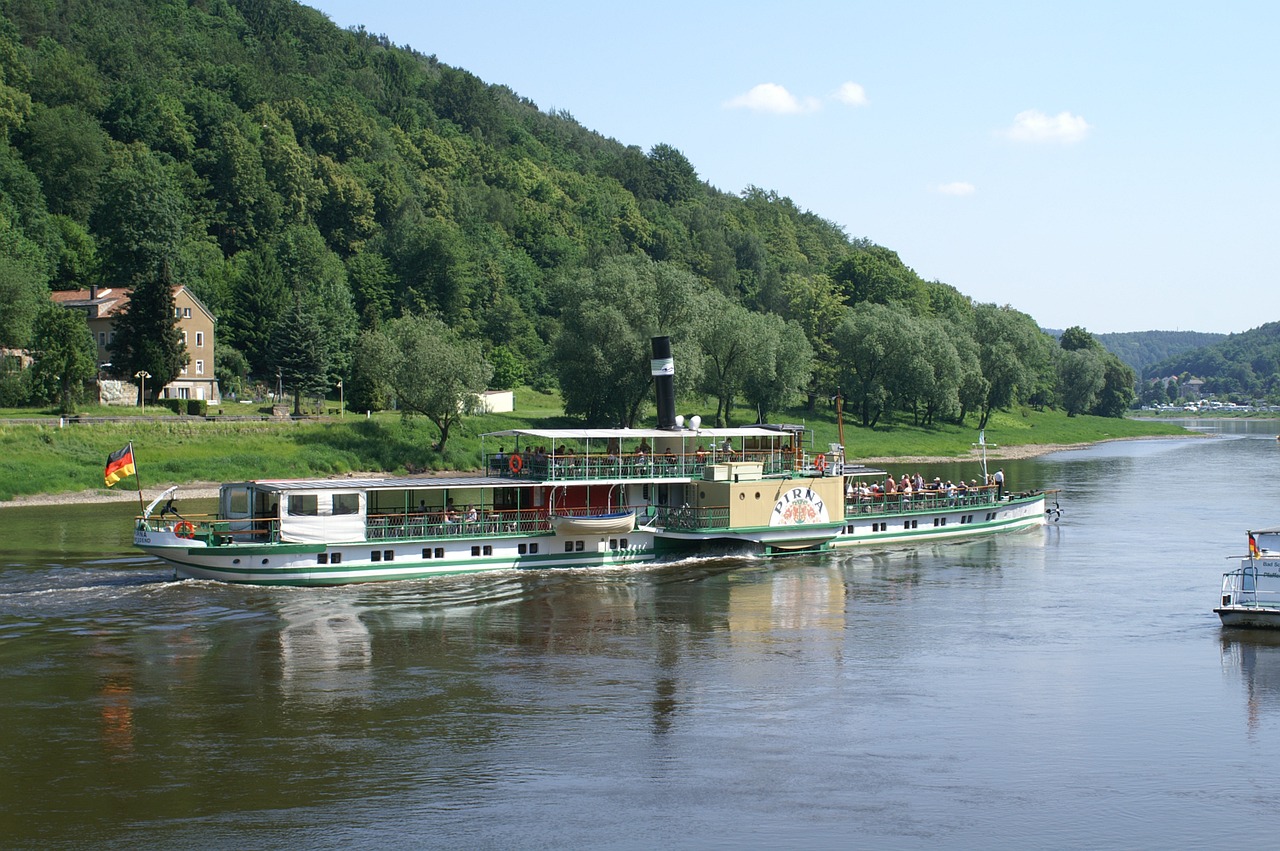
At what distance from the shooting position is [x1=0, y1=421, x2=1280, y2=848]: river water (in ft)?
70.7

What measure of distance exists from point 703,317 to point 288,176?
71693 millimetres

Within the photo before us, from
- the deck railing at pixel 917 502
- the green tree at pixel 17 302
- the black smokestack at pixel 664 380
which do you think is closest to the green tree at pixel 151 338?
the green tree at pixel 17 302

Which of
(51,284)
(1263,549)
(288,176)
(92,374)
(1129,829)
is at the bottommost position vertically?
(1129,829)

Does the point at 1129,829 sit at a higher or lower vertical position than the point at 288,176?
lower

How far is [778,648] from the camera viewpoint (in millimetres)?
34125

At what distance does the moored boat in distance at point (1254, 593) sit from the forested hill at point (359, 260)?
166 feet

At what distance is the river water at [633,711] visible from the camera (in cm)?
2155

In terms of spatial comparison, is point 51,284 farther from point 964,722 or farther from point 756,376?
point 964,722

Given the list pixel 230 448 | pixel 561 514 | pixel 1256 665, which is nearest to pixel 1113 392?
pixel 230 448

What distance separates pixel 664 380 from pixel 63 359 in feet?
153

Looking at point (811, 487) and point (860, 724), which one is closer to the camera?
point (860, 724)

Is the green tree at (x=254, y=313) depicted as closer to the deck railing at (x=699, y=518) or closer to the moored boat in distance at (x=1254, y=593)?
the deck railing at (x=699, y=518)

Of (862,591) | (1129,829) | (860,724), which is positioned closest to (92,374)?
(862,591)

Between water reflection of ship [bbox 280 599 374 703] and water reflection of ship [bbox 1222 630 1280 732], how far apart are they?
20.6 meters
